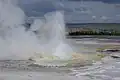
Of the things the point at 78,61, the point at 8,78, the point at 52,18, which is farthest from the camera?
the point at 52,18

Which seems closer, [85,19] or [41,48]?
[41,48]

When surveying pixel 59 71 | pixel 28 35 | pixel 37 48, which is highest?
pixel 28 35

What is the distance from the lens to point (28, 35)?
12.1 ft

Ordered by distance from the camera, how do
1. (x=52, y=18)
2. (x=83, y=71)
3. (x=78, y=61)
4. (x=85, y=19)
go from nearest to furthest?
(x=83, y=71) → (x=78, y=61) → (x=52, y=18) → (x=85, y=19)

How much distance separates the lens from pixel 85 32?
4.19m

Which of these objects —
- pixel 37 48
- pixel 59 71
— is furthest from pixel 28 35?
pixel 59 71

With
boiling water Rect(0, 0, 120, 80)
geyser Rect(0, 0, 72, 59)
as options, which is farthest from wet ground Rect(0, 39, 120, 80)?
geyser Rect(0, 0, 72, 59)

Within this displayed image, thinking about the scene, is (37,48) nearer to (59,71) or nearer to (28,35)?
(28,35)

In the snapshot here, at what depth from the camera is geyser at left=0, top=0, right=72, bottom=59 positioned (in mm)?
3273

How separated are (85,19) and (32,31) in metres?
0.79

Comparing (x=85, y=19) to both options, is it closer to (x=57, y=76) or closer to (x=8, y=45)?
(x=8, y=45)

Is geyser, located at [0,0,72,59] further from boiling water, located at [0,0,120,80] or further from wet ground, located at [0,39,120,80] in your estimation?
wet ground, located at [0,39,120,80]

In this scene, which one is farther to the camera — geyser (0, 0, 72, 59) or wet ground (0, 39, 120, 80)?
geyser (0, 0, 72, 59)

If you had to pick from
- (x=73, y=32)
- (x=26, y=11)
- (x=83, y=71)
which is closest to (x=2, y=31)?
(x=26, y=11)
